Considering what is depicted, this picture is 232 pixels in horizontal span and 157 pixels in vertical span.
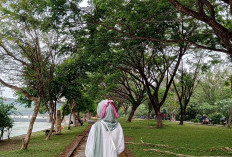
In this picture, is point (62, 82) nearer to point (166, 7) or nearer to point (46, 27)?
point (46, 27)

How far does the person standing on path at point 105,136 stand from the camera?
3.60 metres

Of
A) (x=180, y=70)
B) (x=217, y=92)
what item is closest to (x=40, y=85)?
(x=180, y=70)

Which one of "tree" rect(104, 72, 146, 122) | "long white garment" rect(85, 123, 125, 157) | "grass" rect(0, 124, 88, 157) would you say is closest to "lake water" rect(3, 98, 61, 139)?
"grass" rect(0, 124, 88, 157)

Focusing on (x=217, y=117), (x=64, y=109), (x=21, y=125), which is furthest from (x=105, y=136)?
(x=21, y=125)

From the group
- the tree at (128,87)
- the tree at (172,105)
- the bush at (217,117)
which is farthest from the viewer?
the tree at (172,105)

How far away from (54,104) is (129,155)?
31.9ft

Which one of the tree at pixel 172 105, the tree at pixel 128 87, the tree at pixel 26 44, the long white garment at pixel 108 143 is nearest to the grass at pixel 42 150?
the tree at pixel 26 44

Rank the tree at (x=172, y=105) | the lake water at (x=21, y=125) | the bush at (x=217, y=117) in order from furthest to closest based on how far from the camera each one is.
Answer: the tree at (x=172, y=105)
the bush at (x=217, y=117)
the lake water at (x=21, y=125)

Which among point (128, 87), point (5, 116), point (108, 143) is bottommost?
point (5, 116)

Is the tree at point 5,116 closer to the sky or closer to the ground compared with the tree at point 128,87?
closer to the ground

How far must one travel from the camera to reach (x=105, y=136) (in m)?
3.71

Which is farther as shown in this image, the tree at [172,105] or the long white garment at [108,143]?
the tree at [172,105]

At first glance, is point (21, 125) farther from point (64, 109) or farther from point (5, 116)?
point (5, 116)

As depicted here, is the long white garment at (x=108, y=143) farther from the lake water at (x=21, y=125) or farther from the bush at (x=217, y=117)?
the bush at (x=217, y=117)
